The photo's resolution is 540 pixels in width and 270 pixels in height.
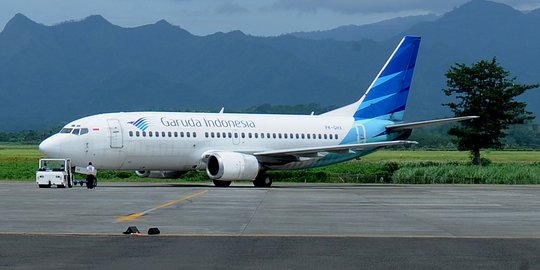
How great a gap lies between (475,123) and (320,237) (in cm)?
5540

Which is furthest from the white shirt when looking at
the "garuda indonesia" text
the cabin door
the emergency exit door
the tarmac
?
the cabin door

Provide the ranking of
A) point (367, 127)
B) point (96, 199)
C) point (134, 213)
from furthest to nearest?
point (367, 127) → point (96, 199) → point (134, 213)

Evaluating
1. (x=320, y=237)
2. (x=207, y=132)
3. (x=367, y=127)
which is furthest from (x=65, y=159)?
(x=320, y=237)

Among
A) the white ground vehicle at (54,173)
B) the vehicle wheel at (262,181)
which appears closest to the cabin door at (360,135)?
the vehicle wheel at (262,181)

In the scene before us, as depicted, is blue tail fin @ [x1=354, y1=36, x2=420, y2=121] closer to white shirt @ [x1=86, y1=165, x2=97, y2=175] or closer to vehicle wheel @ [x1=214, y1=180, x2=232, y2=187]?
vehicle wheel @ [x1=214, y1=180, x2=232, y2=187]

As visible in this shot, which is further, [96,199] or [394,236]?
[96,199]

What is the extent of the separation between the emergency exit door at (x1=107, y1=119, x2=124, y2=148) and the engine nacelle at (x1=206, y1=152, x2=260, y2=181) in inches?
194

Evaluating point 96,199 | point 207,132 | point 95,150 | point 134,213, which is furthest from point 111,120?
point 134,213

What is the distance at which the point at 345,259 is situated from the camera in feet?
57.2

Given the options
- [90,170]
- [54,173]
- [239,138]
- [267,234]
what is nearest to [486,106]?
[239,138]

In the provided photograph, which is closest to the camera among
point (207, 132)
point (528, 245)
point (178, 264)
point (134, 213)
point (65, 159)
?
point (178, 264)

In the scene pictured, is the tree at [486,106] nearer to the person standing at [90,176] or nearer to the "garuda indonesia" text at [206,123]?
the "garuda indonesia" text at [206,123]

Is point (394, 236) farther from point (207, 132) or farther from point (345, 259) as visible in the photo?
point (207, 132)

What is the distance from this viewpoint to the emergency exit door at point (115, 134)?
5094cm
